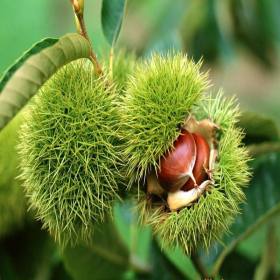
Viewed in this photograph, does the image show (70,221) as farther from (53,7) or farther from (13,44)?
(53,7)

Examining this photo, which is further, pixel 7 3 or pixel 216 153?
pixel 7 3

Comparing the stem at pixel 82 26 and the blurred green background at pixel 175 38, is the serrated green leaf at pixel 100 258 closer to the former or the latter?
the blurred green background at pixel 175 38

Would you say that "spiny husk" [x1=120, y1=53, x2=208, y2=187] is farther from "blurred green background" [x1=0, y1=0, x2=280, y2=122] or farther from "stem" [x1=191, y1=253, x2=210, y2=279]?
"blurred green background" [x1=0, y1=0, x2=280, y2=122]

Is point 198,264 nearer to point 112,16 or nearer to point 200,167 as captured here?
point 200,167

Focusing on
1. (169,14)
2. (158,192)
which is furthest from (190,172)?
(169,14)

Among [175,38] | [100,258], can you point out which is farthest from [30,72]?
[175,38]

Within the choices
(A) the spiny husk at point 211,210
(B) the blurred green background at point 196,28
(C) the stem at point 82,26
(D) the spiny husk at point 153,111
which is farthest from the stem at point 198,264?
(B) the blurred green background at point 196,28
